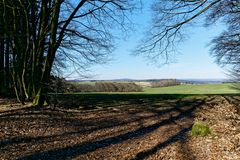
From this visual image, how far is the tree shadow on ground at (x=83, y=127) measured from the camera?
22.9 ft

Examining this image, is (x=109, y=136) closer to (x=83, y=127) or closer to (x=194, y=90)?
(x=83, y=127)

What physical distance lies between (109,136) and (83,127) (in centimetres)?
131

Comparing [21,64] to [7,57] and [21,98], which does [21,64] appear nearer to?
[21,98]

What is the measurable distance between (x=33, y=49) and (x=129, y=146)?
738 cm

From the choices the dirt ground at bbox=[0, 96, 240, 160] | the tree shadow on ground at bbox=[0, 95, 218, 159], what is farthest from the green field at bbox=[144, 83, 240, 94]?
the dirt ground at bbox=[0, 96, 240, 160]

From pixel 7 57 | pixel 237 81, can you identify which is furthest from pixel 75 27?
pixel 237 81

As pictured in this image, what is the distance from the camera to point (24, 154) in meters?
6.42

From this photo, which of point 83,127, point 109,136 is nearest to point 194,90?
point 83,127

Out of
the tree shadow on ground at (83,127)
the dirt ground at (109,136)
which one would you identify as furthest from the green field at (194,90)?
the dirt ground at (109,136)

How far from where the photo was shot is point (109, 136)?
8758mm

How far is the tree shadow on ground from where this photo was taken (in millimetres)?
6979

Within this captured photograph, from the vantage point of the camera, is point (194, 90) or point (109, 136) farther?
point (194, 90)

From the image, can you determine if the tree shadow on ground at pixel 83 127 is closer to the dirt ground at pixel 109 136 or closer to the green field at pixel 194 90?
the dirt ground at pixel 109 136

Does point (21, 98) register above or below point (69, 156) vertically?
above
